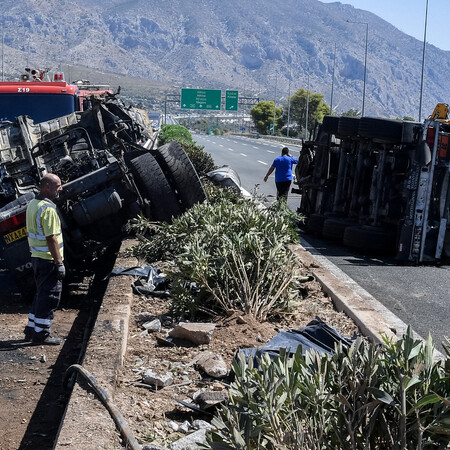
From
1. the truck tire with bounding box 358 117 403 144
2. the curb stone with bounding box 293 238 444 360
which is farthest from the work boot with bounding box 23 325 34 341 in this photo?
the truck tire with bounding box 358 117 403 144

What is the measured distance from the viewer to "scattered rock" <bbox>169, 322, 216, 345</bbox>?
595 cm

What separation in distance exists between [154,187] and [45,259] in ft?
9.46

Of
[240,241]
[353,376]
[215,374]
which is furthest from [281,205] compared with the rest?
[353,376]

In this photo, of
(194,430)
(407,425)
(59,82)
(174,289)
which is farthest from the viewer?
(59,82)

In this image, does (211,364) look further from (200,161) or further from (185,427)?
(200,161)

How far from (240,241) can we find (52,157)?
423 cm

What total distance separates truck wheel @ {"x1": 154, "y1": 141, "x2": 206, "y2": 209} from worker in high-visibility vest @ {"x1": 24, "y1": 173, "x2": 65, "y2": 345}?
10.2ft

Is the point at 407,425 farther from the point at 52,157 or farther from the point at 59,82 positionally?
the point at 59,82

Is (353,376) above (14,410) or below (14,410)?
above

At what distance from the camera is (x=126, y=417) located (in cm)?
450

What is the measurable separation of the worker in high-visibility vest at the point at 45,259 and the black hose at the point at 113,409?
1964 mm

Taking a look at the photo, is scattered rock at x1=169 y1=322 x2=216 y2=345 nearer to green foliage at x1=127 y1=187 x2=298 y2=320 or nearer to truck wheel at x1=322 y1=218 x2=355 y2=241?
green foliage at x1=127 y1=187 x2=298 y2=320

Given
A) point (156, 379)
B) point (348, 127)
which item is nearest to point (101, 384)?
point (156, 379)

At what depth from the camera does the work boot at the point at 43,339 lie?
7.09 metres
